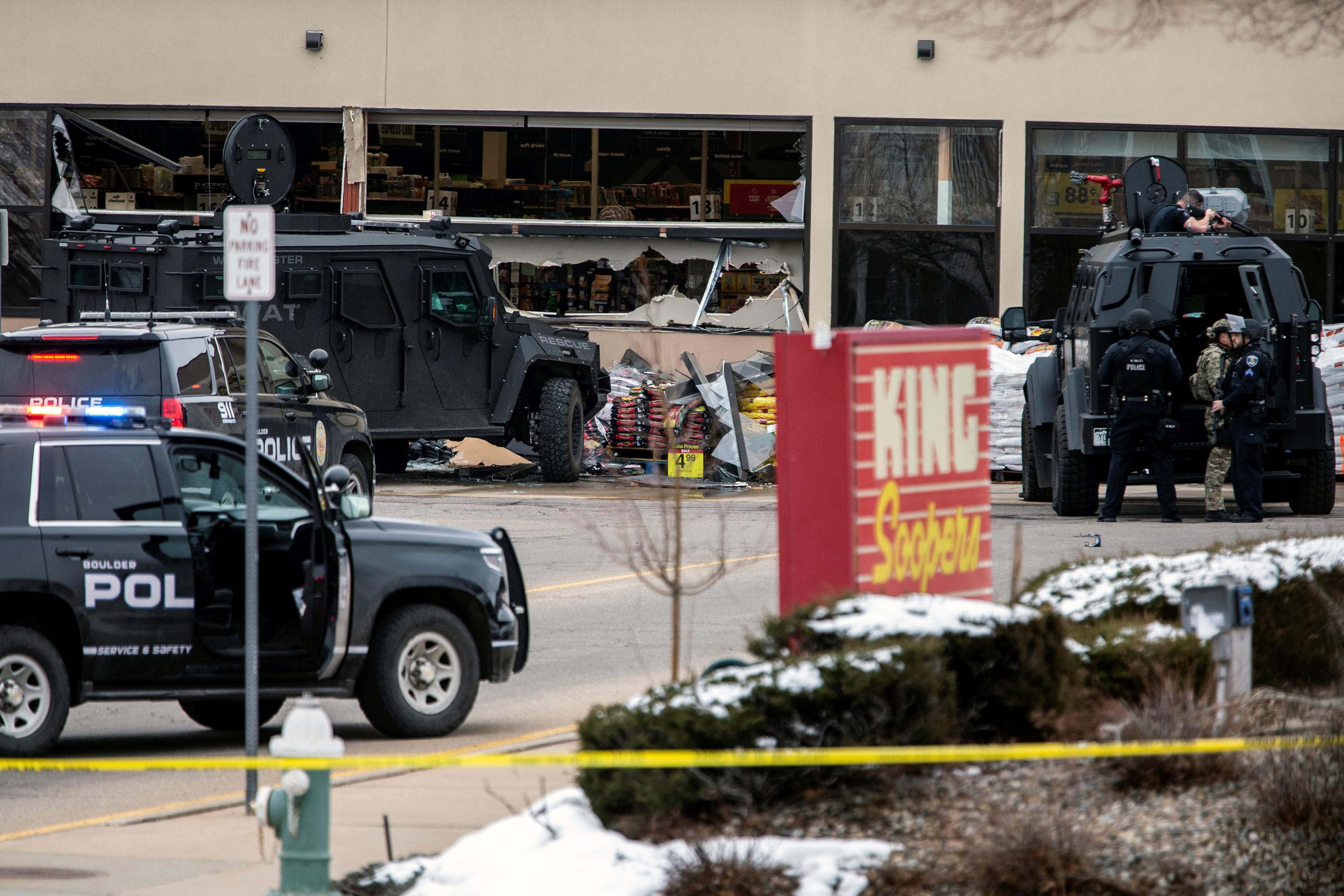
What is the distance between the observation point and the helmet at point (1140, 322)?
1623 centimetres

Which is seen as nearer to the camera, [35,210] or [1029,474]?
[1029,474]

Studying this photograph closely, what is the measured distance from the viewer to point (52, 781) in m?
7.89

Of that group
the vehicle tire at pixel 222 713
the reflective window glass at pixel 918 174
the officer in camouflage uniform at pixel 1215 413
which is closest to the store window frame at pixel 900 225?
the reflective window glass at pixel 918 174

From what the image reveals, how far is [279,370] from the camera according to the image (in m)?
16.3

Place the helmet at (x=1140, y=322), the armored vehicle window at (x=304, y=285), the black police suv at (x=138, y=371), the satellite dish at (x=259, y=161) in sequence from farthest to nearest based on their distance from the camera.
Result: the satellite dish at (x=259, y=161), the armored vehicle window at (x=304, y=285), the helmet at (x=1140, y=322), the black police suv at (x=138, y=371)

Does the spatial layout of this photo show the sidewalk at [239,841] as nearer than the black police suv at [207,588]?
Yes

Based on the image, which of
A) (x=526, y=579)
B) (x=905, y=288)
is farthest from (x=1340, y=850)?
(x=905, y=288)

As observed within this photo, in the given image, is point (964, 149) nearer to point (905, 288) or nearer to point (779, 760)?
point (905, 288)

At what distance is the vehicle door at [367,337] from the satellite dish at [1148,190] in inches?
314

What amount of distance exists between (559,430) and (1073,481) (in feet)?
20.6

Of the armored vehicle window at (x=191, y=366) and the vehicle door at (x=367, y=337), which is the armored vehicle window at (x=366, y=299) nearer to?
the vehicle door at (x=367, y=337)

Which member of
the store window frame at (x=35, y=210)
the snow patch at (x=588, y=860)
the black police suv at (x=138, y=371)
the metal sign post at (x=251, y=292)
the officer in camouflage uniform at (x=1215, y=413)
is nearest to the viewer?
the snow patch at (x=588, y=860)

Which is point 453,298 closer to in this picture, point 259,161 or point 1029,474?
point 259,161

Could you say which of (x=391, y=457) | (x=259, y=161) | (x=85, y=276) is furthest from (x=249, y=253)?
(x=391, y=457)
